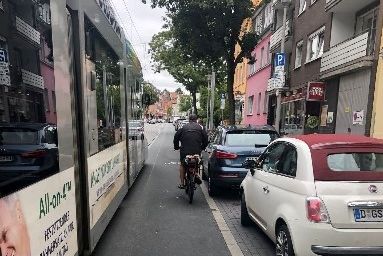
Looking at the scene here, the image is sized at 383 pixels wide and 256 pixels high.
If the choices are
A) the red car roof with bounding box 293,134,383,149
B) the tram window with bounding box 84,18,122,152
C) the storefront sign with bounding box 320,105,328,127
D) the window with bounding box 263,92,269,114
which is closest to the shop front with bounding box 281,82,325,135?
the storefront sign with bounding box 320,105,328,127

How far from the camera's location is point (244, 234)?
616cm

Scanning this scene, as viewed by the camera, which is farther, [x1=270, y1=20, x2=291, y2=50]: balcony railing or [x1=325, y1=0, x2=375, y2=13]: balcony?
[x1=270, y1=20, x2=291, y2=50]: balcony railing

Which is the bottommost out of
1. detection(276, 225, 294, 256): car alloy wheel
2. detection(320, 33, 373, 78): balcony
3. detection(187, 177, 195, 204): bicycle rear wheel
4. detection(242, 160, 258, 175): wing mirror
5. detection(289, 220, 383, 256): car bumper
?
detection(187, 177, 195, 204): bicycle rear wheel

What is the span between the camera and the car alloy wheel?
4.38m

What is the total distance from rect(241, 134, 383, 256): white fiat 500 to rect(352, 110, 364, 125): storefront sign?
9990mm

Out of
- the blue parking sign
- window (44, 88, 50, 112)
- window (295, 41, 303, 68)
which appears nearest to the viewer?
window (44, 88, 50, 112)

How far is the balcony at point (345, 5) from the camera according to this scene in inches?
600

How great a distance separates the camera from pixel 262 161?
19.7 feet

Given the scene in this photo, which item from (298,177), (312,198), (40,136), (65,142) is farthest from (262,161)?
(40,136)

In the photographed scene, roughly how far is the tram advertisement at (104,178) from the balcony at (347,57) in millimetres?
9974

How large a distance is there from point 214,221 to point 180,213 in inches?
32.0

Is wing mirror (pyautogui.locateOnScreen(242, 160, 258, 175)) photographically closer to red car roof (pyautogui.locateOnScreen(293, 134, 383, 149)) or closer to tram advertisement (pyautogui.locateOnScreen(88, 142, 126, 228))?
red car roof (pyautogui.locateOnScreen(293, 134, 383, 149))

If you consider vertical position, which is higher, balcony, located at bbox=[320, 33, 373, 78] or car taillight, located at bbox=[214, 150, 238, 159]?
balcony, located at bbox=[320, 33, 373, 78]

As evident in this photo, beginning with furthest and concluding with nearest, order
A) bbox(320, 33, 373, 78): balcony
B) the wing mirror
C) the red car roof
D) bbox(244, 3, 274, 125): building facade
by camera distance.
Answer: bbox(244, 3, 274, 125): building facade → bbox(320, 33, 373, 78): balcony → the wing mirror → the red car roof
